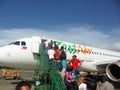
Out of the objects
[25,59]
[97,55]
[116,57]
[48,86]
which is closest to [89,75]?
[97,55]

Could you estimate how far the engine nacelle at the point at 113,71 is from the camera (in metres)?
16.8

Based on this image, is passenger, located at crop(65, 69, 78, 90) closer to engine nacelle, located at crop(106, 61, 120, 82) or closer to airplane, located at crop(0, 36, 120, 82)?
airplane, located at crop(0, 36, 120, 82)

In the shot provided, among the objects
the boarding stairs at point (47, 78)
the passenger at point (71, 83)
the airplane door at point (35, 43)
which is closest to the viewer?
the boarding stairs at point (47, 78)

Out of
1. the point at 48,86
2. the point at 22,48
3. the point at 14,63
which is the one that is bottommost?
the point at 48,86

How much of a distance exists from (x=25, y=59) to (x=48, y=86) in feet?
19.0

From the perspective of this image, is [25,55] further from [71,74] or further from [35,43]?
[71,74]

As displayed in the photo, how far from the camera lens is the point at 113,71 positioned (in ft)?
57.9

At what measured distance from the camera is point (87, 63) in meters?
19.6

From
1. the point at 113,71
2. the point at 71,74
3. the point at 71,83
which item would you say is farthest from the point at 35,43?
the point at 71,83

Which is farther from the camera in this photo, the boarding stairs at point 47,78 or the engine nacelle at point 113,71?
the engine nacelle at point 113,71

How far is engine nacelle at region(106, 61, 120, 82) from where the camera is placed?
1683 cm

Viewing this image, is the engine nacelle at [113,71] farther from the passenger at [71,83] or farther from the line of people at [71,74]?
the passenger at [71,83]

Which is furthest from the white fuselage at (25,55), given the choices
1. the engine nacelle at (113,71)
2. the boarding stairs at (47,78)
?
the engine nacelle at (113,71)

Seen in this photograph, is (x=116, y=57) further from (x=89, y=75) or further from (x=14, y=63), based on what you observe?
(x=14, y=63)
